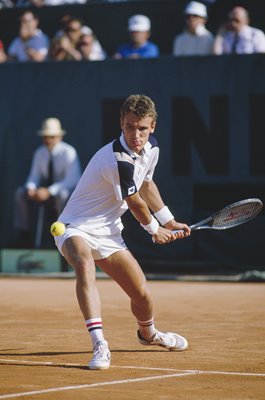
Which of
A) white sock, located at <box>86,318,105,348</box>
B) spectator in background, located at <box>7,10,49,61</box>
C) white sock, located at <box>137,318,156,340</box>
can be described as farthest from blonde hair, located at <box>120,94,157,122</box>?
spectator in background, located at <box>7,10,49,61</box>

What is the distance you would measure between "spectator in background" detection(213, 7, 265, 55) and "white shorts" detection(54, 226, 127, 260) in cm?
700

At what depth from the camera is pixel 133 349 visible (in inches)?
270

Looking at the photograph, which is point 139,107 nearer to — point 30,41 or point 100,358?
point 100,358

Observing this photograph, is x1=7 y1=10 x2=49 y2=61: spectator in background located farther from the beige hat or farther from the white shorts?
the white shorts

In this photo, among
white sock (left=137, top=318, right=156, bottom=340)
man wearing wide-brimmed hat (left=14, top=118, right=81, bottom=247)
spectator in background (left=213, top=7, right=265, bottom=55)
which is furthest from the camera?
man wearing wide-brimmed hat (left=14, top=118, right=81, bottom=247)

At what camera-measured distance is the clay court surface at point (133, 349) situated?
527 cm

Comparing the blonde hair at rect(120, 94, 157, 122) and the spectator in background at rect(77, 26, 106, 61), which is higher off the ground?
the spectator in background at rect(77, 26, 106, 61)

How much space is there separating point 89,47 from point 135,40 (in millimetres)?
677

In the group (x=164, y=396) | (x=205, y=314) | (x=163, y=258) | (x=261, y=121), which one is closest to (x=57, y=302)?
(x=205, y=314)

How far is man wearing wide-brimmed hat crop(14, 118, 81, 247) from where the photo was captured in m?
13.1

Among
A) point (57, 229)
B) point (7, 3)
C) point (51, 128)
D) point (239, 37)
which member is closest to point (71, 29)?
point (51, 128)

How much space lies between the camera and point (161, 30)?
46.8 ft

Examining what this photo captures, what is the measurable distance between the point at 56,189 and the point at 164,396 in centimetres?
816

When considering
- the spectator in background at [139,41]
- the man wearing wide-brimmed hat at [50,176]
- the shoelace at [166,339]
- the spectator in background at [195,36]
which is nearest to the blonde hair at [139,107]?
the shoelace at [166,339]
